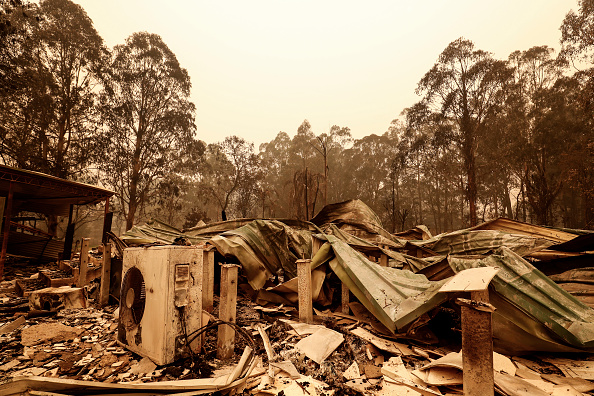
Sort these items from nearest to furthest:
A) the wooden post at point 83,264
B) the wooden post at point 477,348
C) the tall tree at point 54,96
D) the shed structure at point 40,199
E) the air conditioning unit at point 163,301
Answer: the wooden post at point 477,348
the air conditioning unit at point 163,301
the wooden post at point 83,264
the shed structure at point 40,199
the tall tree at point 54,96

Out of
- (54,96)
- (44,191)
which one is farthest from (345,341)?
(54,96)

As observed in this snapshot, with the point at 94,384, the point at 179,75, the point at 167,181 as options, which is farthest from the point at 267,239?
the point at 179,75

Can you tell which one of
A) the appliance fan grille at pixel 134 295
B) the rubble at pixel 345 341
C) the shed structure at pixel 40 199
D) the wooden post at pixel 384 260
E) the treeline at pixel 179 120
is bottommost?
the rubble at pixel 345 341

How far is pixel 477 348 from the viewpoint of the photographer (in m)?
1.69

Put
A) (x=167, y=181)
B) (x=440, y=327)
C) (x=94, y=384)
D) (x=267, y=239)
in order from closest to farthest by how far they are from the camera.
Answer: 1. (x=94, y=384)
2. (x=440, y=327)
3. (x=267, y=239)
4. (x=167, y=181)

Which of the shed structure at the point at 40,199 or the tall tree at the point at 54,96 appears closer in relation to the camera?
the shed structure at the point at 40,199

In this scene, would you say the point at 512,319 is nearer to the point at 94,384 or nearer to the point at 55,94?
the point at 94,384

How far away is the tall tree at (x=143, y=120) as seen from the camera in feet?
54.4

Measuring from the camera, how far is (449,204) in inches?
1236

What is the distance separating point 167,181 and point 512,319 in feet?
64.1

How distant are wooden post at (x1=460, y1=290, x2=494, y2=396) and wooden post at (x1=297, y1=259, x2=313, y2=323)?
2.07 meters

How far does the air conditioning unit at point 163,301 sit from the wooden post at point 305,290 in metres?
1.38

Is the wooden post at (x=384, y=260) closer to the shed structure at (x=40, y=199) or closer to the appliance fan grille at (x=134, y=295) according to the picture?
the appliance fan grille at (x=134, y=295)

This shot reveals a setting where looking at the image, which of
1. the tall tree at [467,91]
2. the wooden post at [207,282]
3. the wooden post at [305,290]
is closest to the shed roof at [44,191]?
the wooden post at [207,282]
